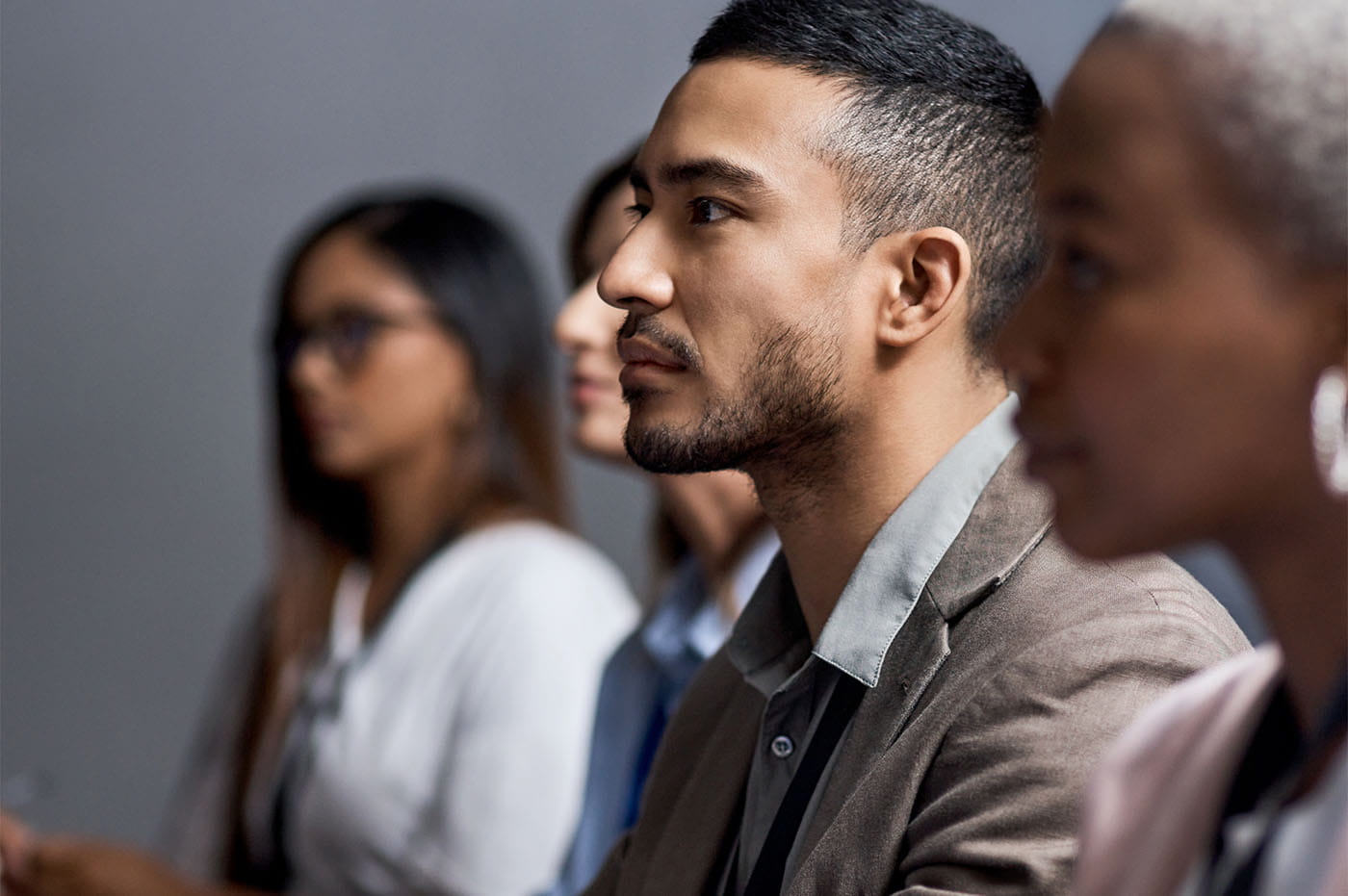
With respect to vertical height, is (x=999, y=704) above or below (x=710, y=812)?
above

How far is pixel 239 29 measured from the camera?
11.3 ft

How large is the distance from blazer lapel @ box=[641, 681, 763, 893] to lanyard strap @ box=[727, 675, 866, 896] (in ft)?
0.30

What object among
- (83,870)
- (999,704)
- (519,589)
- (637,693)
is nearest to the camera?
(999,704)

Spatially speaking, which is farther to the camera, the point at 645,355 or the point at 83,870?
the point at 83,870

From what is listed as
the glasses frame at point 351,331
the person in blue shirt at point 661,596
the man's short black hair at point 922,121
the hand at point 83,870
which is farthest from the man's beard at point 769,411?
the glasses frame at point 351,331

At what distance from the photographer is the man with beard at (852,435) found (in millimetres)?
1065

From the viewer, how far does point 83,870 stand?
7.16 feet

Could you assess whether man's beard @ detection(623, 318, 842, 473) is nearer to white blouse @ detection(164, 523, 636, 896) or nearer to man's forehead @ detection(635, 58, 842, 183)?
man's forehead @ detection(635, 58, 842, 183)

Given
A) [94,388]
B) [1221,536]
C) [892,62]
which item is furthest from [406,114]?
[1221,536]

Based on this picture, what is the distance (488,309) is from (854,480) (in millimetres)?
1433

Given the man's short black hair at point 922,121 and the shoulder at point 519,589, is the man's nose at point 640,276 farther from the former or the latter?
the shoulder at point 519,589

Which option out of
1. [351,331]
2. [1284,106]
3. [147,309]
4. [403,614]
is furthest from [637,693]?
[147,309]

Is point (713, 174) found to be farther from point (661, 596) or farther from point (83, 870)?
point (83, 870)

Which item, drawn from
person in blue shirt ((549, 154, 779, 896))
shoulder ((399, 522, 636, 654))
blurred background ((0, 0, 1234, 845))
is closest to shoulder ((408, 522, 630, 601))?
shoulder ((399, 522, 636, 654))
